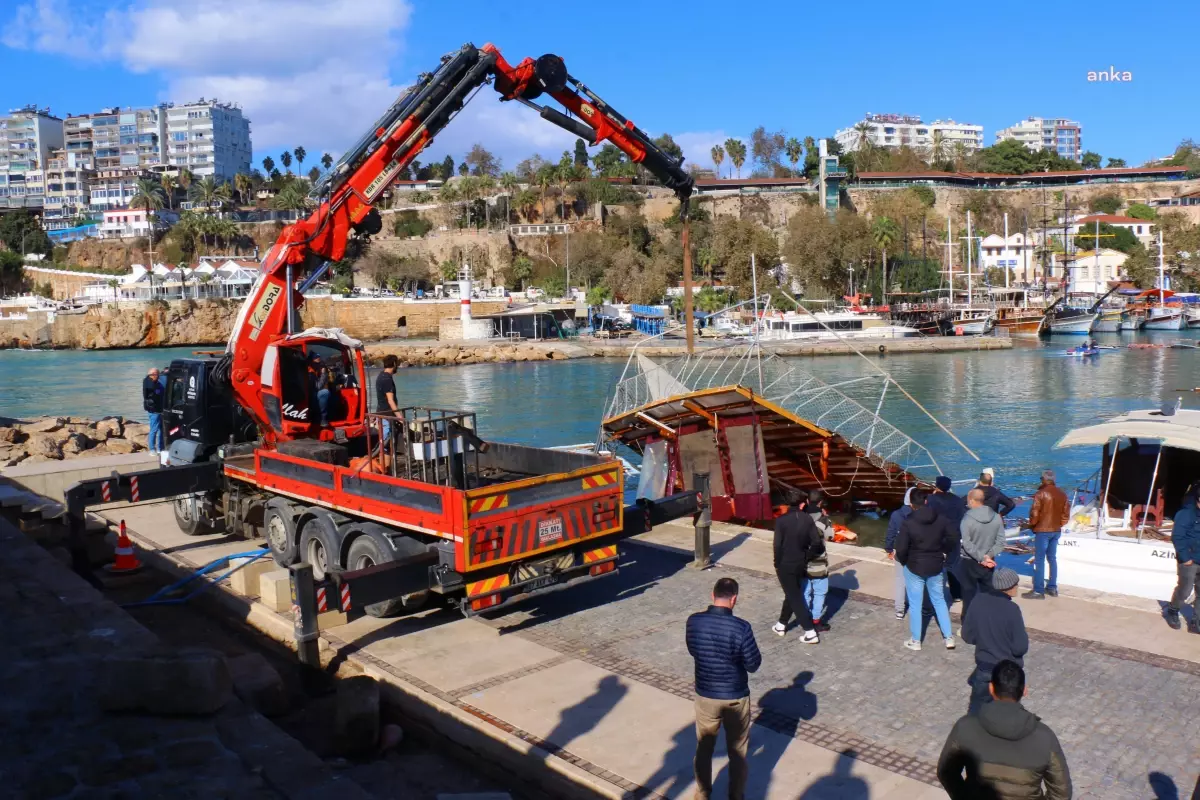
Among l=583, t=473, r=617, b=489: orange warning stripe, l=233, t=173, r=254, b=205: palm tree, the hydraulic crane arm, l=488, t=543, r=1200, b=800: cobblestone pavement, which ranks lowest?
l=488, t=543, r=1200, b=800: cobblestone pavement

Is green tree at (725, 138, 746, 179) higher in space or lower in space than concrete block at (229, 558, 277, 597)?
higher

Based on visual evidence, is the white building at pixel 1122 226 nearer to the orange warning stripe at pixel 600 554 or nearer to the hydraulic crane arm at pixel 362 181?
the hydraulic crane arm at pixel 362 181

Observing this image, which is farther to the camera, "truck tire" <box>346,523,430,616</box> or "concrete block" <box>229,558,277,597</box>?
"concrete block" <box>229,558,277,597</box>

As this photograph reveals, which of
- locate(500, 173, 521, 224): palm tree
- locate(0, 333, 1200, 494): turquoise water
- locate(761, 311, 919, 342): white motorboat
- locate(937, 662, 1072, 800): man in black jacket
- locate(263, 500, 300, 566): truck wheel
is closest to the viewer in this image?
locate(937, 662, 1072, 800): man in black jacket

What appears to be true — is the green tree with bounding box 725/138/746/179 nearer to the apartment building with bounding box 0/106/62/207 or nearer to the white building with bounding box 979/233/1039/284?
the white building with bounding box 979/233/1039/284

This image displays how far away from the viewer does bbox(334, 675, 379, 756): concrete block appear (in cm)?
759

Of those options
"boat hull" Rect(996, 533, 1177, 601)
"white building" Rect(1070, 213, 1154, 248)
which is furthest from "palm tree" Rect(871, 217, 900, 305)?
"boat hull" Rect(996, 533, 1177, 601)

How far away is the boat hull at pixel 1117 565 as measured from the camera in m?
11.0

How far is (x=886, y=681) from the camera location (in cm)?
848

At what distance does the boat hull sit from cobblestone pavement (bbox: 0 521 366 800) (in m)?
9.17

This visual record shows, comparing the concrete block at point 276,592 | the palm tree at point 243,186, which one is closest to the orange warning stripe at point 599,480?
the concrete block at point 276,592

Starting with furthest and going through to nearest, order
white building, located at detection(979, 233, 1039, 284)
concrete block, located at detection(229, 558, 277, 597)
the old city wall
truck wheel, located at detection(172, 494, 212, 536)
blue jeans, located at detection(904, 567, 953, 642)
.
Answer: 1. white building, located at detection(979, 233, 1039, 284)
2. the old city wall
3. truck wheel, located at detection(172, 494, 212, 536)
4. concrete block, located at detection(229, 558, 277, 597)
5. blue jeans, located at detection(904, 567, 953, 642)

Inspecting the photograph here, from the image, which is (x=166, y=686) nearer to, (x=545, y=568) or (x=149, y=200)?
(x=545, y=568)

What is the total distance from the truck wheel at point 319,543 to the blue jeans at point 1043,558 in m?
7.78
